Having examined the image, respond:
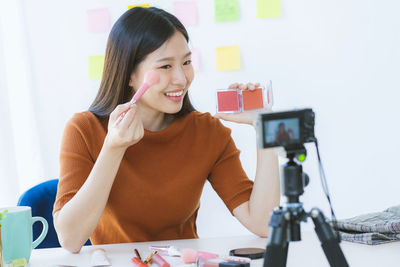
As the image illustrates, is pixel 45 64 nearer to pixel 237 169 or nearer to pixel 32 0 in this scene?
pixel 32 0

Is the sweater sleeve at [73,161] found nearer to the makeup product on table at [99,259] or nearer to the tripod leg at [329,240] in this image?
the makeup product on table at [99,259]

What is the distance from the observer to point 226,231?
2410 millimetres

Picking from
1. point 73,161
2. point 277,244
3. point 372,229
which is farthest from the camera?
point 73,161

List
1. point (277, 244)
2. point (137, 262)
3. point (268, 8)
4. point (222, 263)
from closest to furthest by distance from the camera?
1. point (277, 244)
2. point (222, 263)
3. point (137, 262)
4. point (268, 8)

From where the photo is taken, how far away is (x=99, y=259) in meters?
1.05

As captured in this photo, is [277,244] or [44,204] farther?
[44,204]

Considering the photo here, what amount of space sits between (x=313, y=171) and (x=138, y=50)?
4.23 feet

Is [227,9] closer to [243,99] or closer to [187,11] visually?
[187,11]

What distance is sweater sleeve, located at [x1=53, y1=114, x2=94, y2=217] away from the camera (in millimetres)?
1264

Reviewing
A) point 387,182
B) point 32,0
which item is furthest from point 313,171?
point 32,0

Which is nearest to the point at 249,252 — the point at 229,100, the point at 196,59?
the point at 229,100

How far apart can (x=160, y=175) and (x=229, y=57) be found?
3.51ft

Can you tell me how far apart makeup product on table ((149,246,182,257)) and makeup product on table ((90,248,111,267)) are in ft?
0.38

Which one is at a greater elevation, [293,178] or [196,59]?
[196,59]
